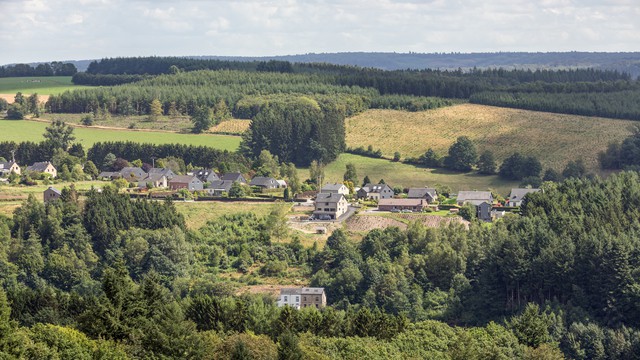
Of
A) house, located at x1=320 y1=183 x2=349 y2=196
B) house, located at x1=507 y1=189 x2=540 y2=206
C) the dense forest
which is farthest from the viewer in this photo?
house, located at x1=320 y1=183 x2=349 y2=196

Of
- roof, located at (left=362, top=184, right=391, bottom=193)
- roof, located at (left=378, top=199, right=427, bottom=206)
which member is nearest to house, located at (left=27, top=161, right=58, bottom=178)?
roof, located at (left=362, top=184, right=391, bottom=193)

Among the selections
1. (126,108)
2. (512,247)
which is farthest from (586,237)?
(126,108)

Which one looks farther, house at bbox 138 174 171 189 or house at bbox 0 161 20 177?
house at bbox 0 161 20 177

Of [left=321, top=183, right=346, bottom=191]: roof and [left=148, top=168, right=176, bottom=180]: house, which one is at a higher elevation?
[left=148, top=168, right=176, bottom=180]: house

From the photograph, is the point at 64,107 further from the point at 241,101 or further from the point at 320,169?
the point at 320,169

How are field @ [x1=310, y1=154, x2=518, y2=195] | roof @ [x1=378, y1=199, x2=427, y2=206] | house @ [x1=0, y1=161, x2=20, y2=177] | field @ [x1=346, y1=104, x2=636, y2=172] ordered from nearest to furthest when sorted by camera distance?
1. roof @ [x1=378, y1=199, x2=427, y2=206]
2. field @ [x1=310, y1=154, x2=518, y2=195]
3. house @ [x1=0, y1=161, x2=20, y2=177]
4. field @ [x1=346, y1=104, x2=636, y2=172]

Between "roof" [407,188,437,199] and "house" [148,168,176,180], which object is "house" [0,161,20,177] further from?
"roof" [407,188,437,199]
